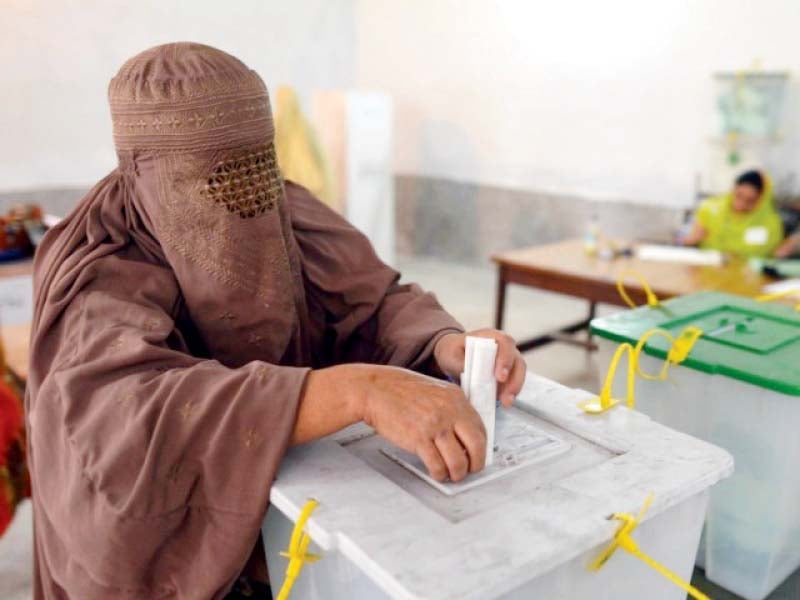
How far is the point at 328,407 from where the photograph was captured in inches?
31.1

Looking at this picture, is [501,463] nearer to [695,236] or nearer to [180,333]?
[180,333]

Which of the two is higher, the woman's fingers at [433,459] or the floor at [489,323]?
the woman's fingers at [433,459]

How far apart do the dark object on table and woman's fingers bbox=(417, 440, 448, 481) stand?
2.59m

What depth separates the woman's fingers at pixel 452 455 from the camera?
0.74m

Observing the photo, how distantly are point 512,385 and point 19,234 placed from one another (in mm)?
2645

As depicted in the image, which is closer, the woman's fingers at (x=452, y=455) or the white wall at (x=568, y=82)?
the woman's fingers at (x=452, y=455)

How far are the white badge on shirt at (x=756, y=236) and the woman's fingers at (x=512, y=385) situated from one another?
3.28 meters

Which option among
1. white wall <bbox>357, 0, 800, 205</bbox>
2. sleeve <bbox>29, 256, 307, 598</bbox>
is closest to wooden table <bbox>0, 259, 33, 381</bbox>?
sleeve <bbox>29, 256, 307, 598</bbox>

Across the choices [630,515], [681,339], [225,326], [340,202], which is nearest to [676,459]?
[630,515]

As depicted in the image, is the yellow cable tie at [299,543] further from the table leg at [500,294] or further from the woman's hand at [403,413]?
the table leg at [500,294]

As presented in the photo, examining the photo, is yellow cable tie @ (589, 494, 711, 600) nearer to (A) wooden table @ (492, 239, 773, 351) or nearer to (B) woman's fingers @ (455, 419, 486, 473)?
(B) woman's fingers @ (455, 419, 486, 473)

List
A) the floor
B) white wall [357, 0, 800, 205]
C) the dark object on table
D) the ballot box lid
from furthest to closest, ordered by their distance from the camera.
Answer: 1. white wall [357, 0, 800, 205]
2. the dark object on table
3. the floor
4. the ballot box lid

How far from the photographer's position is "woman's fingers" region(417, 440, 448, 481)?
75 cm

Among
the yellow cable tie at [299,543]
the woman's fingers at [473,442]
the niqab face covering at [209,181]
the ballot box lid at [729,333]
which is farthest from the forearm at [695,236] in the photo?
the yellow cable tie at [299,543]
